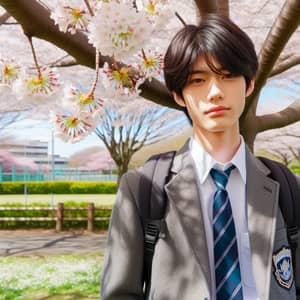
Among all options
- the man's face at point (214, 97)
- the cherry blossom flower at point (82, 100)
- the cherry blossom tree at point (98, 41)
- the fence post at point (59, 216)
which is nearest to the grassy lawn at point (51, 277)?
the cherry blossom tree at point (98, 41)

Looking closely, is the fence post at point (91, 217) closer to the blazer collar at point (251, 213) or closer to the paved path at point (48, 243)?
the paved path at point (48, 243)

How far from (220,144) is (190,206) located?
11.1 inches

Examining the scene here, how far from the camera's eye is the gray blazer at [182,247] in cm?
158

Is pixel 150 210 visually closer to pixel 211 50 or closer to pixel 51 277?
pixel 211 50

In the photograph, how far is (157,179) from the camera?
1702mm

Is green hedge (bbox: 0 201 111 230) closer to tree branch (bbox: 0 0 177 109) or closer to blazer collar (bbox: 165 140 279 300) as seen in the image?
tree branch (bbox: 0 0 177 109)

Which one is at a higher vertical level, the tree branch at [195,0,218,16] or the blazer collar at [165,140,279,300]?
the tree branch at [195,0,218,16]

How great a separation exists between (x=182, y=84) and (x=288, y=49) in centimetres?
961

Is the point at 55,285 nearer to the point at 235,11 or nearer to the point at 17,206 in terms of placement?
the point at 235,11

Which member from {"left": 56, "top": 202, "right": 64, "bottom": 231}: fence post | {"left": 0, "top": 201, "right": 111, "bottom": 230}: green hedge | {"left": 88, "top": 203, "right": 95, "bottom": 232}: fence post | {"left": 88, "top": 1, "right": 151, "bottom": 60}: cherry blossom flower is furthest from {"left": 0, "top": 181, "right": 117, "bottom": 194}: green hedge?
{"left": 88, "top": 1, "right": 151, "bottom": 60}: cherry blossom flower

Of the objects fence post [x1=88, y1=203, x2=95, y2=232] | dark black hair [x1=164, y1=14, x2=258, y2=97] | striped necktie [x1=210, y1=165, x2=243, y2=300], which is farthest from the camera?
fence post [x1=88, y1=203, x2=95, y2=232]

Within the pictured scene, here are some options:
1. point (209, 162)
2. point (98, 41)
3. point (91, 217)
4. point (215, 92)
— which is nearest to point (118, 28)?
point (98, 41)

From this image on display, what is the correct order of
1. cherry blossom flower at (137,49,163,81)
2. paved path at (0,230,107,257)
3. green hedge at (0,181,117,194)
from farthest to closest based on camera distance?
1. green hedge at (0,181,117,194)
2. paved path at (0,230,107,257)
3. cherry blossom flower at (137,49,163,81)

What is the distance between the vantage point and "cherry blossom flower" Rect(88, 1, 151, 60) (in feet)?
7.06
